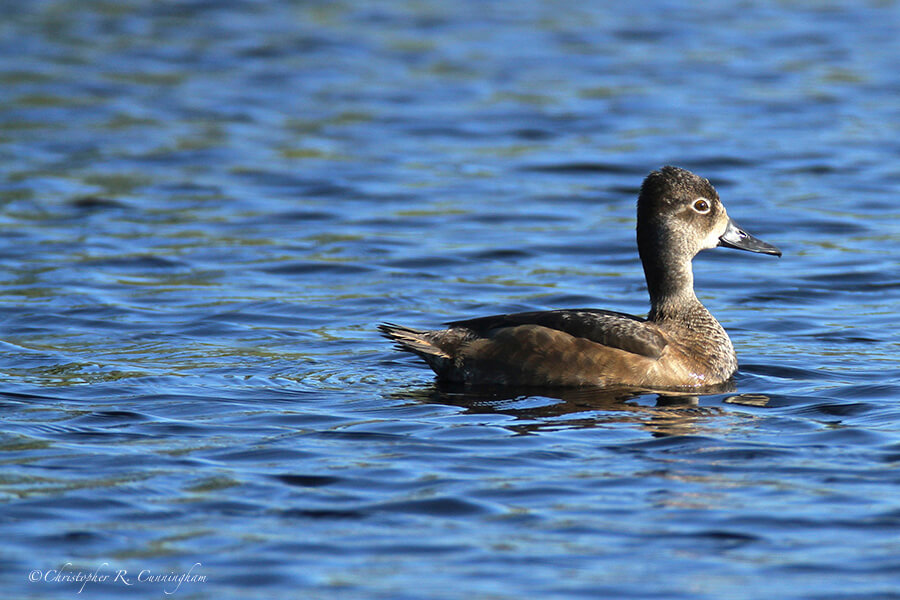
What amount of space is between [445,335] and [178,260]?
4437mm

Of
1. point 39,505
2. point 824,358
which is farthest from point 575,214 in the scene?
point 39,505

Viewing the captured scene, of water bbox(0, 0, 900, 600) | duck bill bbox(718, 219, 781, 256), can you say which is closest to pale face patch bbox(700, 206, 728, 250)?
duck bill bbox(718, 219, 781, 256)

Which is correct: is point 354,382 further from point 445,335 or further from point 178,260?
point 178,260

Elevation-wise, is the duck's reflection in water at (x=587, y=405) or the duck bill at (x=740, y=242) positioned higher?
the duck bill at (x=740, y=242)

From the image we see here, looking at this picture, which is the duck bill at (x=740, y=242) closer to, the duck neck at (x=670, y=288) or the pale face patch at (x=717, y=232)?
the pale face patch at (x=717, y=232)

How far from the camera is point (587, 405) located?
9039mm

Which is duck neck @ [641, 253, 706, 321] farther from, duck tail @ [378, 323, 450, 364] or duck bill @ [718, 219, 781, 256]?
duck tail @ [378, 323, 450, 364]

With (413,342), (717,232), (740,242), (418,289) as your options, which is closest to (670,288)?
(717,232)

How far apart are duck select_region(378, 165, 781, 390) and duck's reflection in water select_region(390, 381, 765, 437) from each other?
10 centimetres

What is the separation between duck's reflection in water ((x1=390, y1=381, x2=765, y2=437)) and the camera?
8625mm

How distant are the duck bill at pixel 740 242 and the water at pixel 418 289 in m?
0.73

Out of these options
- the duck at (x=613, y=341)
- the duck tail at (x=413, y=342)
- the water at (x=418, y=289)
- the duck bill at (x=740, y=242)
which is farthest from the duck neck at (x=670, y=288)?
the duck tail at (x=413, y=342)

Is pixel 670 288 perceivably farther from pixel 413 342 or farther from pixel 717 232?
pixel 413 342

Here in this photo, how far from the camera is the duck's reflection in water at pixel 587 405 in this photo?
8.62m
